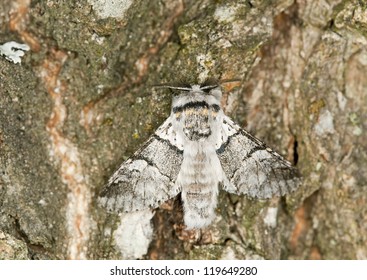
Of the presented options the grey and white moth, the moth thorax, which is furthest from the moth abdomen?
the moth thorax

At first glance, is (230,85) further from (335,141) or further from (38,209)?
(38,209)

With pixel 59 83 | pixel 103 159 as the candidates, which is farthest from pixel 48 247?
pixel 59 83

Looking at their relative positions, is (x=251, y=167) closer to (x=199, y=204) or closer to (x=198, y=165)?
(x=198, y=165)

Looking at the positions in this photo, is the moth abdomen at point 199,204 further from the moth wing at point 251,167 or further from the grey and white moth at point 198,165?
the moth wing at point 251,167

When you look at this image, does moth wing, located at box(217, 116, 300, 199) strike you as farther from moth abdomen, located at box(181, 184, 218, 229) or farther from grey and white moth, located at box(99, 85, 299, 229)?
moth abdomen, located at box(181, 184, 218, 229)

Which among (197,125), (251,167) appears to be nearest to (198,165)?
(197,125)
